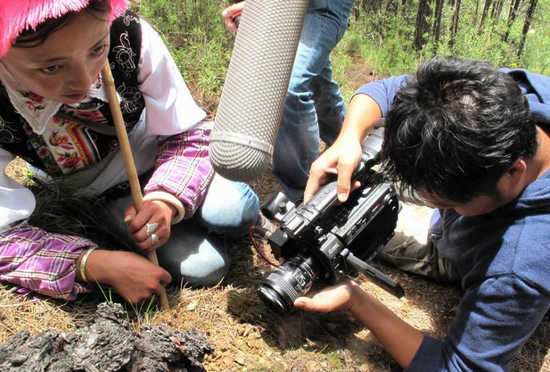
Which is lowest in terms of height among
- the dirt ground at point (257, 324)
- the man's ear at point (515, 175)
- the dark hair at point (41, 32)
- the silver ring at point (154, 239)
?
the dirt ground at point (257, 324)

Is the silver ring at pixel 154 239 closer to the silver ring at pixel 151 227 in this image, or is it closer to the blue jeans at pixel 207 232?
the silver ring at pixel 151 227

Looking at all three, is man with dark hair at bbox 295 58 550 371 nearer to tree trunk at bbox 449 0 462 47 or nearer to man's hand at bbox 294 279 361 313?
man's hand at bbox 294 279 361 313

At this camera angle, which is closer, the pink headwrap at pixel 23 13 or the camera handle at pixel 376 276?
the pink headwrap at pixel 23 13

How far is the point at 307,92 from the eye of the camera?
2.27 m

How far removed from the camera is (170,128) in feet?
6.44

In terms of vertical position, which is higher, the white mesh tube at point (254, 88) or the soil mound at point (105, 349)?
the white mesh tube at point (254, 88)

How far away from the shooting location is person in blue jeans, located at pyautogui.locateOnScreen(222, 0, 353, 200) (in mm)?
2211

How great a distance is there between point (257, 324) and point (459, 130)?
3.62 feet

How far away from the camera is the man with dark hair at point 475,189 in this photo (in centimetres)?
132

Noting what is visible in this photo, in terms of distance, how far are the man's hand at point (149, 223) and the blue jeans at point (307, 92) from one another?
77 centimetres

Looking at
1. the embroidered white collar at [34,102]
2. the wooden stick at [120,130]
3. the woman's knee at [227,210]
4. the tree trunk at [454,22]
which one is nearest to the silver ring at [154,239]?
the wooden stick at [120,130]

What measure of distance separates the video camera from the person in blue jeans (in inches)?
21.1

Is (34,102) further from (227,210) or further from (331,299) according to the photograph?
(331,299)

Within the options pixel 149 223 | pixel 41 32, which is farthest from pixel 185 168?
pixel 41 32
